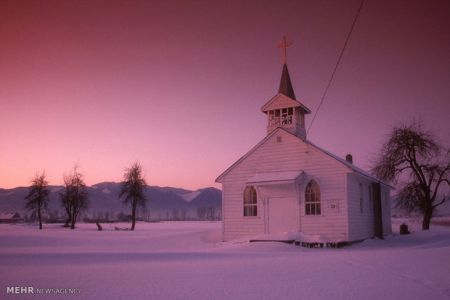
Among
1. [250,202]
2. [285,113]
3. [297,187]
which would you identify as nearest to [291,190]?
[297,187]

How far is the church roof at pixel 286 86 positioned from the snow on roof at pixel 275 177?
8.03 metres

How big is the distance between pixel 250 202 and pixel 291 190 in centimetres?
294

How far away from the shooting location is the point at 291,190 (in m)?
25.1

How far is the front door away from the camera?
24.8 metres

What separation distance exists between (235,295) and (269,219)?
679 inches

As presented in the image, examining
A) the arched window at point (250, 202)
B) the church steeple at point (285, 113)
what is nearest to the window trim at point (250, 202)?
the arched window at point (250, 202)

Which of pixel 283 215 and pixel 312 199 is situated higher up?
pixel 312 199

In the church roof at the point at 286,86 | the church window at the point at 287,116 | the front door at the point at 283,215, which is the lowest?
the front door at the point at 283,215

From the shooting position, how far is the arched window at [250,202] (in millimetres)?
26344

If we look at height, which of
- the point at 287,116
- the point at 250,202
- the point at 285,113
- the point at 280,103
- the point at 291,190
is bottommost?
the point at 250,202

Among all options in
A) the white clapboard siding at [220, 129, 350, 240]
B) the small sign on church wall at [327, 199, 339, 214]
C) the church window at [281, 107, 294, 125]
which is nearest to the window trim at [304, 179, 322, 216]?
the white clapboard siding at [220, 129, 350, 240]

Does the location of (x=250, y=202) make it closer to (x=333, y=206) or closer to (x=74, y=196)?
(x=333, y=206)

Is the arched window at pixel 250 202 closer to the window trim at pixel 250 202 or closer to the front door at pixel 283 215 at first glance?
the window trim at pixel 250 202

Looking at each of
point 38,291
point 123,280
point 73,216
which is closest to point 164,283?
point 123,280
